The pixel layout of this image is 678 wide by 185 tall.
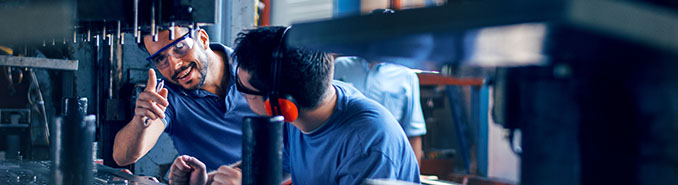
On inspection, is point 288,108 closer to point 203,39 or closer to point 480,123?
point 203,39

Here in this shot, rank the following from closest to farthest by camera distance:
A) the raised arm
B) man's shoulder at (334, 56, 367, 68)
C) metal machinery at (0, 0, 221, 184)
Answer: the raised arm, metal machinery at (0, 0, 221, 184), man's shoulder at (334, 56, 367, 68)

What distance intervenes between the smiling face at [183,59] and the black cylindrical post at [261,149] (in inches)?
54.6

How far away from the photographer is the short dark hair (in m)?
1.28

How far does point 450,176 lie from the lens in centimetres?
368

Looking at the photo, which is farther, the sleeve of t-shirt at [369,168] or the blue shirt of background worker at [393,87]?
the blue shirt of background worker at [393,87]

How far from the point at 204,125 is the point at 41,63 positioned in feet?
2.35

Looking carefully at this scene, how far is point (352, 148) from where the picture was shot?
1373mm

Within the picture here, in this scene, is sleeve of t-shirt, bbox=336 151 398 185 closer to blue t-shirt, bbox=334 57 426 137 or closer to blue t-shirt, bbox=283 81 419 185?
blue t-shirt, bbox=283 81 419 185

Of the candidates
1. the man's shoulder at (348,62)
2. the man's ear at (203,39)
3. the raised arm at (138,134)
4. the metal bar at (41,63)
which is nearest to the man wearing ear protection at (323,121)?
the raised arm at (138,134)

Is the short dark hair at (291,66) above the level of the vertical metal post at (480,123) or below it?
above

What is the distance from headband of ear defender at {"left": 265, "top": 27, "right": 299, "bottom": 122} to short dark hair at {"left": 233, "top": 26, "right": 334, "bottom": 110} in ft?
0.36

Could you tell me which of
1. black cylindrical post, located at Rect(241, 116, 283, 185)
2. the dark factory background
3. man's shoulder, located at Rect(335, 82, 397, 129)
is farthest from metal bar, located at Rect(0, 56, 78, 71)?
black cylindrical post, located at Rect(241, 116, 283, 185)

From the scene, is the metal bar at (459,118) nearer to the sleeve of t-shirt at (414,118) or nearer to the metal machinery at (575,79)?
the sleeve of t-shirt at (414,118)

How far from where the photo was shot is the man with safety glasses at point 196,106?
2111 millimetres
